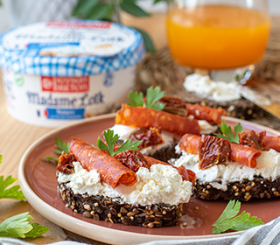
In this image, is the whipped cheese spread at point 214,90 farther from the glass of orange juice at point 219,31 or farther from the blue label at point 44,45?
the blue label at point 44,45

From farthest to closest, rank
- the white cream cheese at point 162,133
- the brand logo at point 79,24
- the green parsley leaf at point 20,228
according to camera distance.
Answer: the brand logo at point 79,24 → the white cream cheese at point 162,133 → the green parsley leaf at point 20,228

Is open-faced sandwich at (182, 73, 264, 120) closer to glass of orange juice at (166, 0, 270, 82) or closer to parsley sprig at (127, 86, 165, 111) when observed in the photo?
→ glass of orange juice at (166, 0, 270, 82)

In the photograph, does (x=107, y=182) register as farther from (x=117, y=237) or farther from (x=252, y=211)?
(x=252, y=211)

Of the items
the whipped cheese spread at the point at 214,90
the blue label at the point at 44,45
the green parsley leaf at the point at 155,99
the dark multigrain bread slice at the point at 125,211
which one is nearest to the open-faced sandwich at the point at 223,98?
the whipped cheese spread at the point at 214,90

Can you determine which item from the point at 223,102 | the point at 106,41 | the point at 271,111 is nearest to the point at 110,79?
the point at 106,41

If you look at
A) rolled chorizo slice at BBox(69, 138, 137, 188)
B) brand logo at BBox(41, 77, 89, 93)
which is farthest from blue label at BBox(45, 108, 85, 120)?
rolled chorizo slice at BBox(69, 138, 137, 188)

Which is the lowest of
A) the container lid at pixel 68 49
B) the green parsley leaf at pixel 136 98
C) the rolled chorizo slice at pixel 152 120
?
the rolled chorizo slice at pixel 152 120
